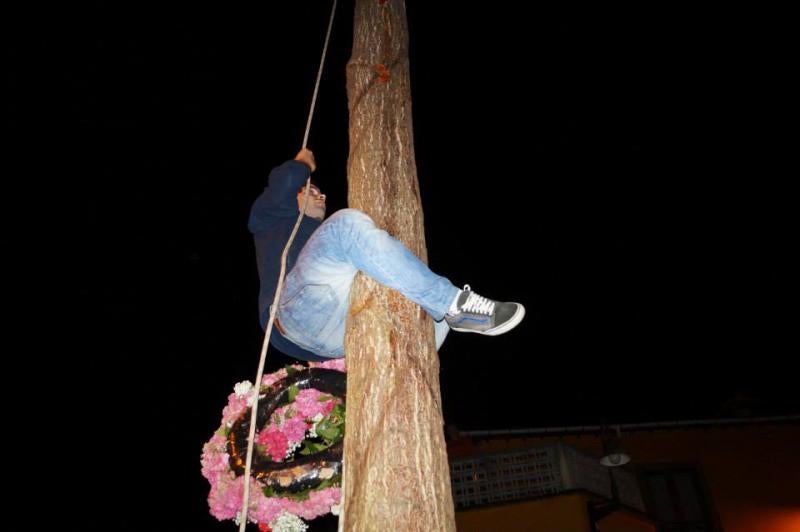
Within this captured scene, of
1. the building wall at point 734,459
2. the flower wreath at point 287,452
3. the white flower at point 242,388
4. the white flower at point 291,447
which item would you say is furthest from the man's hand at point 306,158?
the building wall at point 734,459

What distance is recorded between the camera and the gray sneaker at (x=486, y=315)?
248 centimetres

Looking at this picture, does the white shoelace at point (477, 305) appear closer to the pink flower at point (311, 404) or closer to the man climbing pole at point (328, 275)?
the man climbing pole at point (328, 275)

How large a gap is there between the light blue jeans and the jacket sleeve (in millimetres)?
568

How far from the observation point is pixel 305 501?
110 inches

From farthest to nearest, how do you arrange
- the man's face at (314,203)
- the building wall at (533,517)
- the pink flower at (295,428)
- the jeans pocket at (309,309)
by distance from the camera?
the building wall at (533,517), the man's face at (314,203), the pink flower at (295,428), the jeans pocket at (309,309)

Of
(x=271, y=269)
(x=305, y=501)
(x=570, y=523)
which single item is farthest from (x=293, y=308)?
(x=570, y=523)

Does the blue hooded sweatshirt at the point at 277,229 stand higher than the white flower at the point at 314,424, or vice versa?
the blue hooded sweatshirt at the point at 277,229

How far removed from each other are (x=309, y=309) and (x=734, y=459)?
482 inches

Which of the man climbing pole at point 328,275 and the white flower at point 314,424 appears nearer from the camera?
the man climbing pole at point 328,275

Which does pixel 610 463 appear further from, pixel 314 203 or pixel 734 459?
pixel 314 203

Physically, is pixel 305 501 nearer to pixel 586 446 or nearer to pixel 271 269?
pixel 271 269

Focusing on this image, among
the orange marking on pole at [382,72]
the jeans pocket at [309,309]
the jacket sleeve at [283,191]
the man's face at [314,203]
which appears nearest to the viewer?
the jeans pocket at [309,309]

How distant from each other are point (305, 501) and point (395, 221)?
1.49m

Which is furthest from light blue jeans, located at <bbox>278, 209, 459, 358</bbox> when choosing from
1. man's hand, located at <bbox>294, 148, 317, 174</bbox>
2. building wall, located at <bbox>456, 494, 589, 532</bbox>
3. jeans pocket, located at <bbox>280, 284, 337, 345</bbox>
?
building wall, located at <bbox>456, 494, 589, 532</bbox>
